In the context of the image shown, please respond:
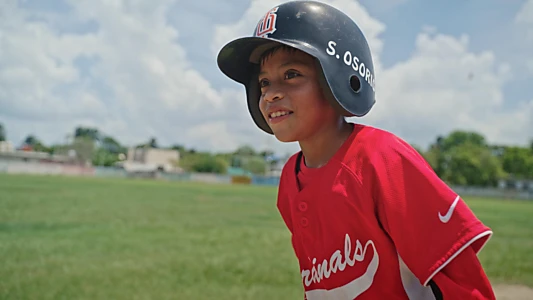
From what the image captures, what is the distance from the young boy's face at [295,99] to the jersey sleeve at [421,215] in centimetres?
33

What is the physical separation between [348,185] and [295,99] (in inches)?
14.2

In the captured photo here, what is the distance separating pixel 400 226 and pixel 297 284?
3994 mm

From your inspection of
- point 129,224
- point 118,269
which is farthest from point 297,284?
point 129,224

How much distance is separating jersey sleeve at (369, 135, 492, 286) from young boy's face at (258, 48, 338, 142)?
33cm

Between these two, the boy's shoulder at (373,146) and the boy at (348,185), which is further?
the boy's shoulder at (373,146)

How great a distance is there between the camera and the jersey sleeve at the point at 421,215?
4.07 feet

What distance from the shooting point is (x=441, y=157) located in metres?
61.0

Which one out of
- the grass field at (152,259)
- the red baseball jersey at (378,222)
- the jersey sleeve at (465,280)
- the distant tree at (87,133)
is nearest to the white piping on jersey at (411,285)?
the red baseball jersey at (378,222)

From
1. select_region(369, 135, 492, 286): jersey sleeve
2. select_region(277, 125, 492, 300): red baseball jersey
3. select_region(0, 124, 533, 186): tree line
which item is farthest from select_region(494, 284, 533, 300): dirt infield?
select_region(0, 124, 533, 186): tree line

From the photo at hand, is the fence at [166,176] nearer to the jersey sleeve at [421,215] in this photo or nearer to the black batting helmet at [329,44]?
the black batting helmet at [329,44]

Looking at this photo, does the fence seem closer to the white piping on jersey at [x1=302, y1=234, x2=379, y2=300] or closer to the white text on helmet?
the white text on helmet

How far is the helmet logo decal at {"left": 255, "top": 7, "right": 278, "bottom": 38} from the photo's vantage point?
1645 millimetres

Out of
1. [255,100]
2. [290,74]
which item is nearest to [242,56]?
[255,100]

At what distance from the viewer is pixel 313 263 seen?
1.60m
